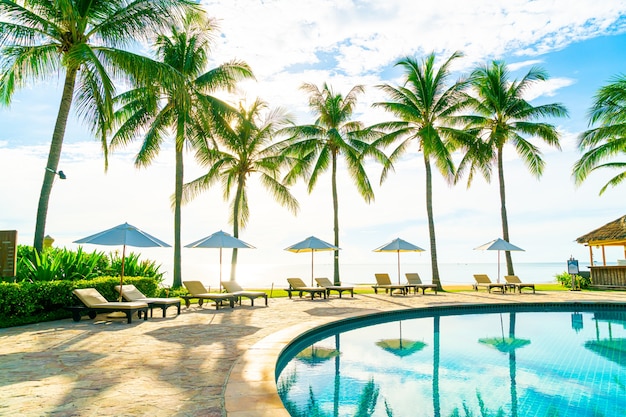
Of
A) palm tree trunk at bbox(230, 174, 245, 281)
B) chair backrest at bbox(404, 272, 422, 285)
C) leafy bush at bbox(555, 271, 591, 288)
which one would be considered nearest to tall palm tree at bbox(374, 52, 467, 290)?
chair backrest at bbox(404, 272, 422, 285)

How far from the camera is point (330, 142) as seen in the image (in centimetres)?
2134

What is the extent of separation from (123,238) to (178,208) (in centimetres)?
661

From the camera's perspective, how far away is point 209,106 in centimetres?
1650

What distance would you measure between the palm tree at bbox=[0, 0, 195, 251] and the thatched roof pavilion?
2152 cm

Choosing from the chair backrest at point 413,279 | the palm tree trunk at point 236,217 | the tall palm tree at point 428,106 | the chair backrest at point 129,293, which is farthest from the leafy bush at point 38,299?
the tall palm tree at point 428,106

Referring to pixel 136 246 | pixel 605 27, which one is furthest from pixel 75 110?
pixel 605 27

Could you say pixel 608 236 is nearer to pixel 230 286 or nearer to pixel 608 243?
pixel 608 243

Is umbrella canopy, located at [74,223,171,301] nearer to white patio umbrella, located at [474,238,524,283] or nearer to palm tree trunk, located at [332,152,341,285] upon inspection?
palm tree trunk, located at [332,152,341,285]

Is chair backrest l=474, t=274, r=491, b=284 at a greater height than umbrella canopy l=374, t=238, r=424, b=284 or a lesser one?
lesser

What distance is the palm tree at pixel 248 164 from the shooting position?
66.3ft

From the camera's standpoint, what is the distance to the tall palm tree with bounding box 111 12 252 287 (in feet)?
53.9

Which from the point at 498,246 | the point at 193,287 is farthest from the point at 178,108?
the point at 498,246

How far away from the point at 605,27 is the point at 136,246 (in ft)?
42.3

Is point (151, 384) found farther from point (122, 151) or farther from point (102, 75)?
point (122, 151)
